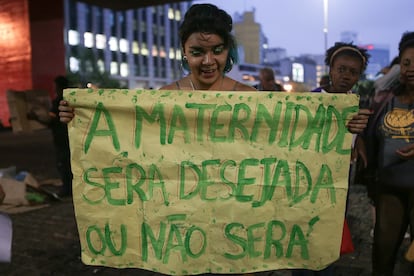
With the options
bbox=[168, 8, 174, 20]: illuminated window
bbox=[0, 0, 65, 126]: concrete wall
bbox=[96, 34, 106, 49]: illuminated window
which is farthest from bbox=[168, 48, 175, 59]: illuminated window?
bbox=[0, 0, 65, 126]: concrete wall

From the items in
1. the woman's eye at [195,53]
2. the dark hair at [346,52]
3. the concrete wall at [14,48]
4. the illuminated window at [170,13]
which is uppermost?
the illuminated window at [170,13]

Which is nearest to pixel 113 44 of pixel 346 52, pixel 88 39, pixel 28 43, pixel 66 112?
pixel 88 39

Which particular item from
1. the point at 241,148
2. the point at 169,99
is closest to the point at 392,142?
the point at 241,148

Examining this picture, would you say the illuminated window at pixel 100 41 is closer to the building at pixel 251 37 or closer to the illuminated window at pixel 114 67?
the illuminated window at pixel 114 67

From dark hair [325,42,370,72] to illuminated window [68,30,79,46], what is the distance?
193 feet

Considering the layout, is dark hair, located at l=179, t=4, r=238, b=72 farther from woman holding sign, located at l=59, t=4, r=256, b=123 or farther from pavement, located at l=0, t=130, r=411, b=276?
pavement, located at l=0, t=130, r=411, b=276

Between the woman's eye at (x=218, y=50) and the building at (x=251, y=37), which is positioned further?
the building at (x=251, y=37)

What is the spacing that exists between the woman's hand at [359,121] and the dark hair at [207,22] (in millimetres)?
730

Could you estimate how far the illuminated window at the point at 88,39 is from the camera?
59.2 meters

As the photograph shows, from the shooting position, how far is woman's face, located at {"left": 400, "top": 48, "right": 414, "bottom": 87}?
8.59 ft

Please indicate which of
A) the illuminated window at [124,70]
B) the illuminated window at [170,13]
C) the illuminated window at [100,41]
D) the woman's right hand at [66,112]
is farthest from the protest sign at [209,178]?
the illuminated window at [170,13]

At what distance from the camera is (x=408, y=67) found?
8.65 ft

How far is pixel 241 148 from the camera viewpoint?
2.10 m

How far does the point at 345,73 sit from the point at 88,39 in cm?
6135
